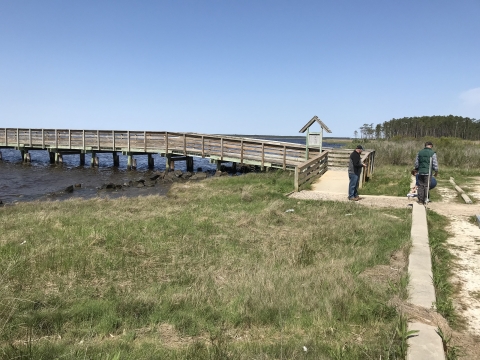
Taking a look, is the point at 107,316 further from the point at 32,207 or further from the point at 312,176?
the point at 312,176

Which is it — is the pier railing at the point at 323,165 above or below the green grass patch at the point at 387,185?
above

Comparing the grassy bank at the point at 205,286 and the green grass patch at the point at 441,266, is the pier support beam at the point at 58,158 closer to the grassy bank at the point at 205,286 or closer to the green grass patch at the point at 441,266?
the grassy bank at the point at 205,286

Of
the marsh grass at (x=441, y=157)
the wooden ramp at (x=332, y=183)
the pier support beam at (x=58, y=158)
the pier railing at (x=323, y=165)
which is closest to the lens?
the wooden ramp at (x=332, y=183)

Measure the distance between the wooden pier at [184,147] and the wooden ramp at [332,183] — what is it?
0.36 meters

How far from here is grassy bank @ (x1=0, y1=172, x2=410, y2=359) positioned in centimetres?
331

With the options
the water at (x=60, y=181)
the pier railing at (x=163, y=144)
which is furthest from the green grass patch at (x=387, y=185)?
the water at (x=60, y=181)

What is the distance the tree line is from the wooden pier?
2510 inches

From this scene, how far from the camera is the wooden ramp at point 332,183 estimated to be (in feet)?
41.9

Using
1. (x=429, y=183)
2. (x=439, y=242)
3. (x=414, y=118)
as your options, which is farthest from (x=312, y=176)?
(x=414, y=118)

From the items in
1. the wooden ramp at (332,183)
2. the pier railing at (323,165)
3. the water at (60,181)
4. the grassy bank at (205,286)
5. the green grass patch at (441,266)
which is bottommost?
the water at (60,181)

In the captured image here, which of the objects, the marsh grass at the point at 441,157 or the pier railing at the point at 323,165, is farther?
the marsh grass at the point at 441,157

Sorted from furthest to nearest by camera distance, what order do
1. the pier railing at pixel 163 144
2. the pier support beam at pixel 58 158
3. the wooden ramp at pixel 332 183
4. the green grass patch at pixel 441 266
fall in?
the pier support beam at pixel 58 158, the pier railing at pixel 163 144, the wooden ramp at pixel 332 183, the green grass patch at pixel 441 266

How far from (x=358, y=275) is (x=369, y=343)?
5.61ft

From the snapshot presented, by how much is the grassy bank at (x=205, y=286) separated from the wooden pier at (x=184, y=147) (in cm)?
592
